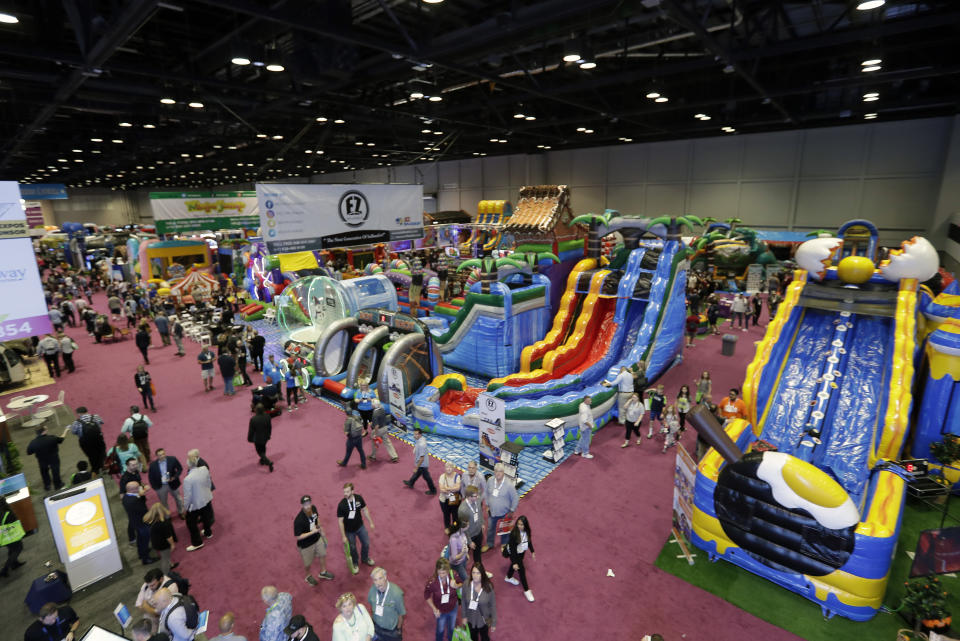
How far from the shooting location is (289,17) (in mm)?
6910

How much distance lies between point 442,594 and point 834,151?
24.3 m

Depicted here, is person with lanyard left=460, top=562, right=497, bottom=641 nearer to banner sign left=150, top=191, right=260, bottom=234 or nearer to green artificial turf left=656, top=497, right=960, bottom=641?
green artificial turf left=656, top=497, right=960, bottom=641

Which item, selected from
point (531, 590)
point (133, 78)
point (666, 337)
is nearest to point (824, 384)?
point (666, 337)

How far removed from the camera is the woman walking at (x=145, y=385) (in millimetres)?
10500

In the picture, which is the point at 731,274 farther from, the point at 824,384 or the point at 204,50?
the point at 204,50

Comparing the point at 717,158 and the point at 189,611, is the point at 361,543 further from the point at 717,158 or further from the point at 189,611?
the point at 717,158

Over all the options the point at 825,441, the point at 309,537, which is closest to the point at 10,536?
the point at 309,537

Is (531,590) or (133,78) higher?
(133,78)

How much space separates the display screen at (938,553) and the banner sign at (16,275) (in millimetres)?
10208

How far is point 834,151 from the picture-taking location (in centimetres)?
2064

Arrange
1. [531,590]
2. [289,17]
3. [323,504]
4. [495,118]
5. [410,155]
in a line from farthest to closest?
[410,155], [495,118], [323,504], [289,17], [531,590]

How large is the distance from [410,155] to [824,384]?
2558 cm

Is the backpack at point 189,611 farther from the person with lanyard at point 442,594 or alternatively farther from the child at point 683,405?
the child at point 683,405

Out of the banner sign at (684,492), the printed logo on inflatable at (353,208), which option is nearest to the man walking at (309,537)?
the banner sign at (684,492)
